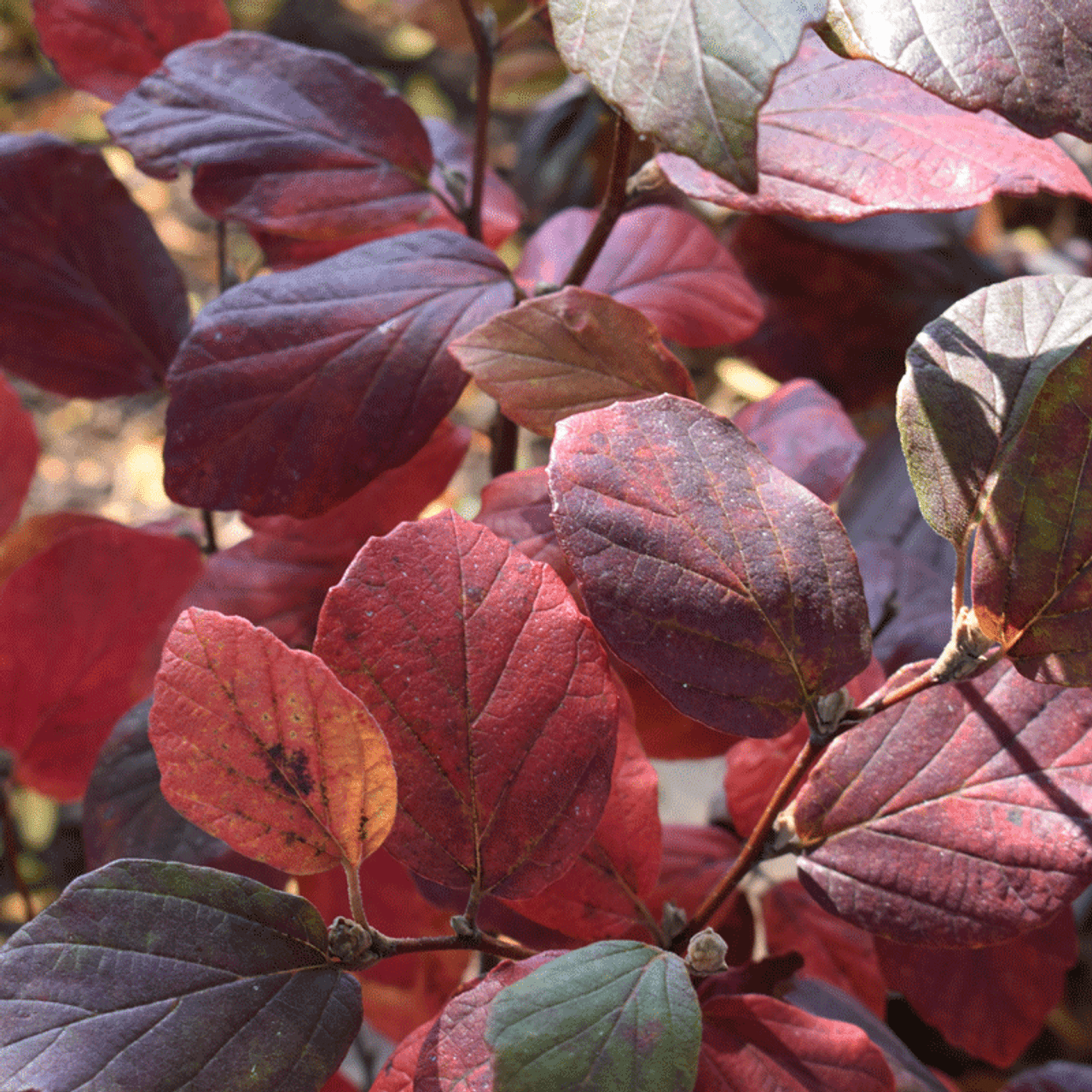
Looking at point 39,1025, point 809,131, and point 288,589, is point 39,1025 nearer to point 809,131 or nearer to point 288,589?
point 288,589

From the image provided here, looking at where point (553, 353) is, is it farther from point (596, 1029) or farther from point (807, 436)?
point (596, 1029)

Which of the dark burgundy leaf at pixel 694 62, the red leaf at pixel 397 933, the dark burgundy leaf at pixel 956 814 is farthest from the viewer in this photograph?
the red leaf at pixel 397 933

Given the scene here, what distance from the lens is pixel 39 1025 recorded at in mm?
308

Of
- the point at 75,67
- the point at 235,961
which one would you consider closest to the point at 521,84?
the point at 75,67

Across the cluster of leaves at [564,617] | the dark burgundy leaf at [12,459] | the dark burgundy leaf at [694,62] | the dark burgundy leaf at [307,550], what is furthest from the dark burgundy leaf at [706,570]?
the dark burgundy leaf at [12,459]

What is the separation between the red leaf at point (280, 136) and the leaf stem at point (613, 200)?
116 mm

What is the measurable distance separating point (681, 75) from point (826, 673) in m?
0.21

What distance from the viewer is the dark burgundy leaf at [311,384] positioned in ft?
1.61

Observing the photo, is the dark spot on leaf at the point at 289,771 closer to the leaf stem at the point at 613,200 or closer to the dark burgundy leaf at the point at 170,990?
the dark burgundy leaf at the point at 170,990

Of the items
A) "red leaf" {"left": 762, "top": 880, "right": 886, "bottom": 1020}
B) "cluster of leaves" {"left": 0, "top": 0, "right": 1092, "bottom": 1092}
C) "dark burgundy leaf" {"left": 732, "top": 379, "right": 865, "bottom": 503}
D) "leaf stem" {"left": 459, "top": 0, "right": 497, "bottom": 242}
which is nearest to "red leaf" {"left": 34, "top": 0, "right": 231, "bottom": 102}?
"cluster of leaves" {"left": 0, "top": 0, "right": 1092, "bottom": 1092}

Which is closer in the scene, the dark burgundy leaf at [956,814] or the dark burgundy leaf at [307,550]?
the dark burgundy leaf at [956,814]

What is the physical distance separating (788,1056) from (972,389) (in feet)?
0.93

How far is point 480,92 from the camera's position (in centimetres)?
60

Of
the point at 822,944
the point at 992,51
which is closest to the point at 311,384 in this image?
the point at 992,51
